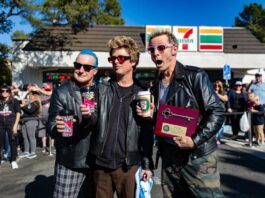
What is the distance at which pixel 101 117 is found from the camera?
9.09 feet

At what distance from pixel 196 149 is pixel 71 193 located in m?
1.25

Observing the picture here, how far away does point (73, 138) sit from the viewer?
9.48 ft

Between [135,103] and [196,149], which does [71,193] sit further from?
[196,149]

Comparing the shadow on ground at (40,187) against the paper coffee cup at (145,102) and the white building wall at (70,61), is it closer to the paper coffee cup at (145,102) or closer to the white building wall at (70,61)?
the paper coffee cup at (145,102)

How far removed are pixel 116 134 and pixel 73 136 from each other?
404mm

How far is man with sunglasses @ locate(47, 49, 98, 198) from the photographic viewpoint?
288 cm

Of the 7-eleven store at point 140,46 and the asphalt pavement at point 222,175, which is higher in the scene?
the 7-eleven store at point 140,46

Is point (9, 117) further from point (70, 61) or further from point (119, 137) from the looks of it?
point (70, 61)

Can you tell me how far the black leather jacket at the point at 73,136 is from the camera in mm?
2873

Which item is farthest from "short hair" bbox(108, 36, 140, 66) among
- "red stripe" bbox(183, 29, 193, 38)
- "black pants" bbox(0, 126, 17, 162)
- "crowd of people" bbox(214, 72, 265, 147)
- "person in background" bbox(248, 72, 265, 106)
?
"red stripe" bbox(183, 29, 193, 38)

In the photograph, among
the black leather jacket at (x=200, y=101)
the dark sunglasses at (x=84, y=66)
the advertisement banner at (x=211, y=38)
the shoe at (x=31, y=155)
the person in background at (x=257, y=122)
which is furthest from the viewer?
the advertisement banner at (x=211, y=38)

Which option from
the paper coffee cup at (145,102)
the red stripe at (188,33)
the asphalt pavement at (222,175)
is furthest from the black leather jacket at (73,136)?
the red stripe at (188,33)

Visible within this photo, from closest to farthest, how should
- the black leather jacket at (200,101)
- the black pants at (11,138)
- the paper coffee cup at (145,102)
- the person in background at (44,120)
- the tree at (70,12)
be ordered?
the black leather jacket at (200,101) < the paper coffee cup at (145,102) < the black pants at (11,138) < the person in background at (44,120) < the tree at (70,12)

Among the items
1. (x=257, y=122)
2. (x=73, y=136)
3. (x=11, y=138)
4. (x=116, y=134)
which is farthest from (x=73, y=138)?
(x=257, y=122)
